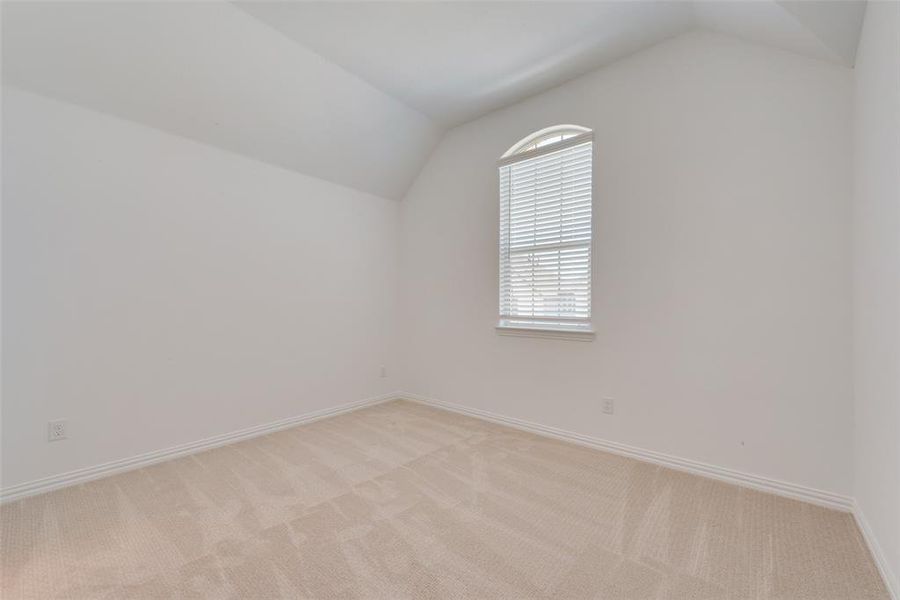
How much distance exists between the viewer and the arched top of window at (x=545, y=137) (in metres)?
2.96

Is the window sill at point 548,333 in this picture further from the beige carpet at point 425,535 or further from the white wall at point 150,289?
the white wall at point 150,289

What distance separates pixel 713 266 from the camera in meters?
2.30

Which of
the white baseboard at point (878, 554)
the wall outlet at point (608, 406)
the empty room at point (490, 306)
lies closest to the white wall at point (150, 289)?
the empty room at point (490, 306)

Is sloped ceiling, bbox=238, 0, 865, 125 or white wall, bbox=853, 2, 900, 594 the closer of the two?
white wall, bbox=853, 2, 900, 594

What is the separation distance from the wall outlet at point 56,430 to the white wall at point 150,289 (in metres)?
0.04

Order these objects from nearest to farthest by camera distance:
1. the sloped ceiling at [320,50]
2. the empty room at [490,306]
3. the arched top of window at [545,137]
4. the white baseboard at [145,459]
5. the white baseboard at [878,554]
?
the white baseboard at [878,554] → the empty room at [490,306] → the sloped ceiling at [320,50] → the white baseboard at [145,459] → the arched top of window at [545,137]

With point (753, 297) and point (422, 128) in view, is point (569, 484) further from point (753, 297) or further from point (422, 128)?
point (422, 128)

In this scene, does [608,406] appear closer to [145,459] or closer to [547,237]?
[547,237]

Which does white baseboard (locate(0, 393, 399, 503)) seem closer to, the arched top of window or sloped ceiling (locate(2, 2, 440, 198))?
sloped ceiling (locate(2, 2, 440, 198))

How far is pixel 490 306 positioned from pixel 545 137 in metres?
1.54

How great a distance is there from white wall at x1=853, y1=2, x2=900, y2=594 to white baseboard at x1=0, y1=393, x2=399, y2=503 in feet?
11.7

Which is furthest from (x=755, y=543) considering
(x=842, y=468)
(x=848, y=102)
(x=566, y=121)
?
(x=566, y=121)

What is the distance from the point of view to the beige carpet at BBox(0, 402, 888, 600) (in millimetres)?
1414

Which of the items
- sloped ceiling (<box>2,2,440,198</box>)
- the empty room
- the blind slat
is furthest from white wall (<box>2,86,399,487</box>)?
the blind slat
